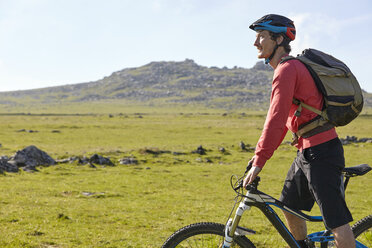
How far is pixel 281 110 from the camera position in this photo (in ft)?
12.9

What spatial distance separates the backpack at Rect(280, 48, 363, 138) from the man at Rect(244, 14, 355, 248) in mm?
70

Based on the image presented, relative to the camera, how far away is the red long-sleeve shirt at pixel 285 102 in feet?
12.9

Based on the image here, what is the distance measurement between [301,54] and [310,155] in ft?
4.05

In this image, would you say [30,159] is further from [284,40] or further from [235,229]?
[284,40]

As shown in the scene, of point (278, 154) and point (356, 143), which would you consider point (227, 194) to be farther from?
point (356, 143)

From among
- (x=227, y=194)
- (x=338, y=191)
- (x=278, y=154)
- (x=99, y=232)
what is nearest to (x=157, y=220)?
(x=99, y=232)

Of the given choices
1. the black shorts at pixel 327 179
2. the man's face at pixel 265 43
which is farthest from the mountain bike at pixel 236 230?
the man's face at pixel 265 43

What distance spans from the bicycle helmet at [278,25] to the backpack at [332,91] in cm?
41

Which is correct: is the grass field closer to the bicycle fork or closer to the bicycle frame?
the bicycle frame

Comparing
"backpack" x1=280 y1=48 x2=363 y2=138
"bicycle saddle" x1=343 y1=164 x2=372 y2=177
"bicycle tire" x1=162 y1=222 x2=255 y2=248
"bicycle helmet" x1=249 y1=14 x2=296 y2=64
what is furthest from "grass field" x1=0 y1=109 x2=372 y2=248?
"bicycle helmet" x1=249 y1=14 x2=296 y2=64

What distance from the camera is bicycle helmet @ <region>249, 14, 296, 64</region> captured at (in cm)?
435

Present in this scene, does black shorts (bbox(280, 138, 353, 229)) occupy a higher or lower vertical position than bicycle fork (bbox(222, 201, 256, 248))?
higher

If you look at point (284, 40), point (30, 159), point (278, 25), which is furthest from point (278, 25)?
point (30, 159)

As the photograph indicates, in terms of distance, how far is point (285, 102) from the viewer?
3.94m
